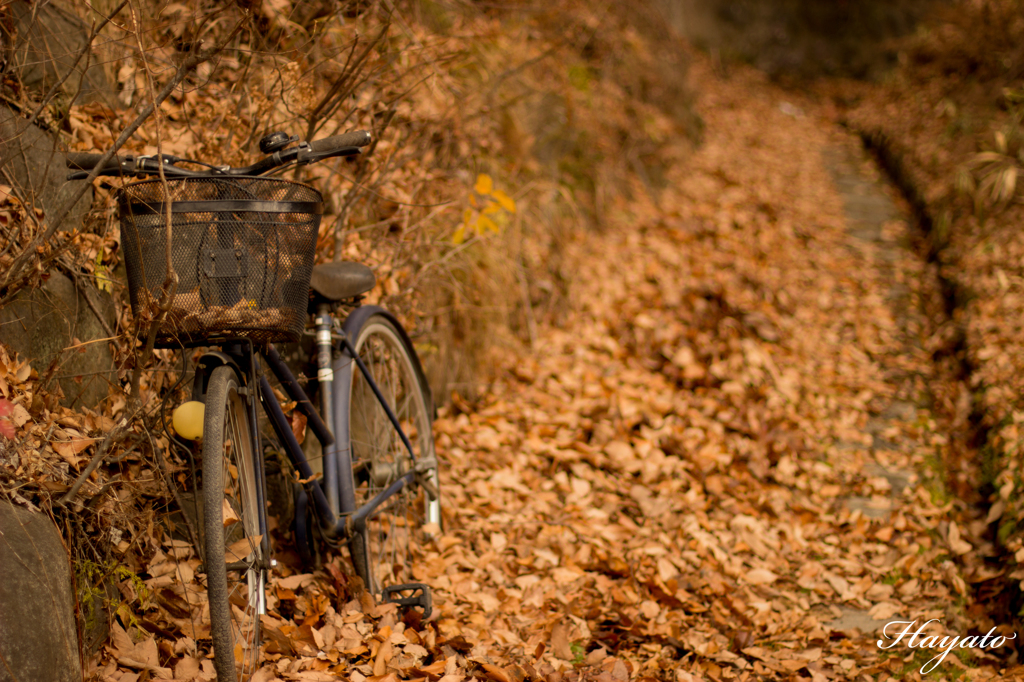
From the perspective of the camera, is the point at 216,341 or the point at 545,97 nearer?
the point at 216,341

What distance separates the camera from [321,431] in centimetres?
263

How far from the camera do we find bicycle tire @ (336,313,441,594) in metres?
2.99

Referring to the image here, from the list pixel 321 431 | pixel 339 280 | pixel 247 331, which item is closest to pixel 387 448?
pixel 321 431

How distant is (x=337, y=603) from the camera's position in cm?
271

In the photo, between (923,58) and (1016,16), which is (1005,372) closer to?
(1016,16)

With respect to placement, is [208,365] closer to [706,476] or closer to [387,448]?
[387,448]

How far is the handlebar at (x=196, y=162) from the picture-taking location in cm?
194

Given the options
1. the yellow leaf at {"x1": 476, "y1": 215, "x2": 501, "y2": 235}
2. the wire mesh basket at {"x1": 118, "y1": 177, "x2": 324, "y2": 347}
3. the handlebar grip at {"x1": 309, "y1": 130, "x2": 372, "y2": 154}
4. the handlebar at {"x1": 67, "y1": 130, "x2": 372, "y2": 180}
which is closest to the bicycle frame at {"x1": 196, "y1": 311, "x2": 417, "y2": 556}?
the wire mesh basket at {"x1": 118, "y1": 177, "x2": 324, "y2": 347}

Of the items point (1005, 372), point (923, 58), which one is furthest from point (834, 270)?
point (923, 58)

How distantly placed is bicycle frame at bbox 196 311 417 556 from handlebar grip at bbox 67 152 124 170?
24.1 inches

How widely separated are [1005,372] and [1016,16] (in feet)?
24.9

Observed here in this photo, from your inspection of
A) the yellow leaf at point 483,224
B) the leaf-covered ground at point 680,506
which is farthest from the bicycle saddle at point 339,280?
the yellow leaf at point 483,224

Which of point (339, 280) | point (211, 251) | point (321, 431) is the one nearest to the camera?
point (211, 251)

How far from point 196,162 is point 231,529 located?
109 cm
